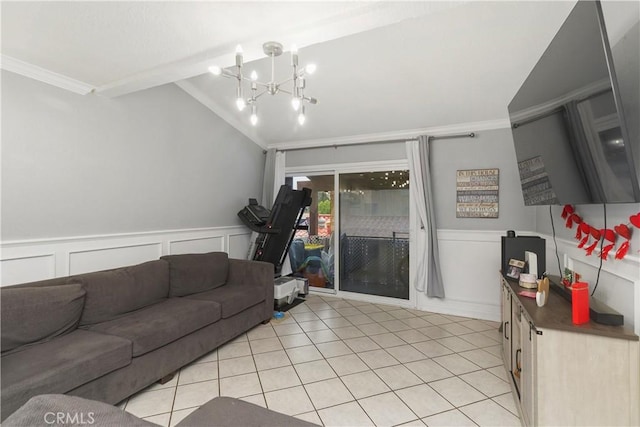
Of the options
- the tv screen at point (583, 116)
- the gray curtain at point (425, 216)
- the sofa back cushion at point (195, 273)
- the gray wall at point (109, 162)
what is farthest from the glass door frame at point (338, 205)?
the tv screen at point (583, 116)

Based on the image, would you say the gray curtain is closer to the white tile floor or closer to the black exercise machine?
the white tile floor

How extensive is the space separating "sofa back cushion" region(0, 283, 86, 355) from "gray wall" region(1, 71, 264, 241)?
2.00ft

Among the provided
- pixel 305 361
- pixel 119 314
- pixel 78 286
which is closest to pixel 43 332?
pixel 78 286

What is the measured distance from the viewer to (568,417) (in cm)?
147

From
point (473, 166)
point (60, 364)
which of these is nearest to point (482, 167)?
point (473, 166)

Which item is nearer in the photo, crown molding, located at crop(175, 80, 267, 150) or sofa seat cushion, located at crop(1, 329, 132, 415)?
sofa seat cushion, located at crop(1, 329, 132, 415)

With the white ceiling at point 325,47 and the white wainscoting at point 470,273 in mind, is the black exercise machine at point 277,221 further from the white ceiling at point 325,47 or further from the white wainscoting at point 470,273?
the white wainscoting at point 470,273

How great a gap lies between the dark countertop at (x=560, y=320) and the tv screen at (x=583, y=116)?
618 millimetres

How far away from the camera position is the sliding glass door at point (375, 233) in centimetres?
415

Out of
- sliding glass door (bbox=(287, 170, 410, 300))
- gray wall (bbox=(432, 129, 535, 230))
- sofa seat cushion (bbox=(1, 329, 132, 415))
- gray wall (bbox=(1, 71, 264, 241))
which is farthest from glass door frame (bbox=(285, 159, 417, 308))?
sofa seat cushion (bbox=(1, 329, 132, 415))

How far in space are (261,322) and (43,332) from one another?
1.90 m

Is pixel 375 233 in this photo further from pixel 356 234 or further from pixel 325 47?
pixel 325 47

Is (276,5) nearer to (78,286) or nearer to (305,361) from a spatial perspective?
(78,286)

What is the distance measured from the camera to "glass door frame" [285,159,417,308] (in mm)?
3996
